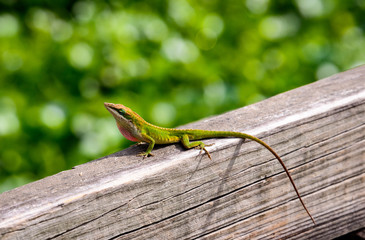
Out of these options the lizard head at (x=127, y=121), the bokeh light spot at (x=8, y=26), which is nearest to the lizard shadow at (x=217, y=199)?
the lizard head at (x=127, y=121)

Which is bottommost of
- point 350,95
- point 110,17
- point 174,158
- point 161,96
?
point 161,96

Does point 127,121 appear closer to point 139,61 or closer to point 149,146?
point 149,146

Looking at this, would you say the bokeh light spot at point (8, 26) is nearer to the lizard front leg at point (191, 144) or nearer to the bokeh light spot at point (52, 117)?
the bokeh light spot at point (52, 117)

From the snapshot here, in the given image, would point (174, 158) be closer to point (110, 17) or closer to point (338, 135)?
point (338, 135)

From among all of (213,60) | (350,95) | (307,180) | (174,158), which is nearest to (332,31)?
(213,60)

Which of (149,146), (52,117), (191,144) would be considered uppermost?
(191,144)

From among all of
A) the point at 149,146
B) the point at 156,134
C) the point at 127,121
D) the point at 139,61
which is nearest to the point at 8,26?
the point at 139,61

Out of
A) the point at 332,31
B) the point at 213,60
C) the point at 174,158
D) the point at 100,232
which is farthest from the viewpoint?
the point at 332,31
